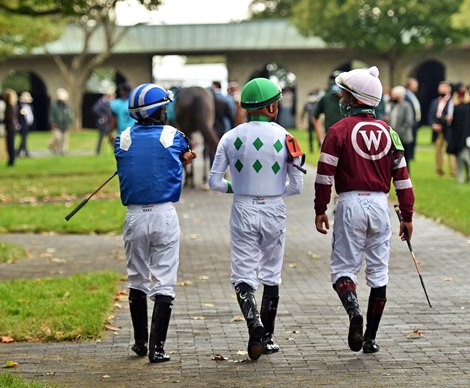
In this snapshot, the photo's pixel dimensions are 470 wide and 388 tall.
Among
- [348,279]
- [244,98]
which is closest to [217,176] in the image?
[244,98]

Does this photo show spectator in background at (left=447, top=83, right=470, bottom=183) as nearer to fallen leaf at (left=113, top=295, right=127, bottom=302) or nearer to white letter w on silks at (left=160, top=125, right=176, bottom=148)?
fallen leaf at (left=113, top=295, right=127, bottom=302)

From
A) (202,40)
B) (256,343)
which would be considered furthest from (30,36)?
(256,343)

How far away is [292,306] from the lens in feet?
31.4

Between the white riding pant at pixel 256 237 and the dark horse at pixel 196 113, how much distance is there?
13119 millimetres

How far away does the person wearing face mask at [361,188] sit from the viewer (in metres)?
7.51

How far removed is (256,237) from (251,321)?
55 cm

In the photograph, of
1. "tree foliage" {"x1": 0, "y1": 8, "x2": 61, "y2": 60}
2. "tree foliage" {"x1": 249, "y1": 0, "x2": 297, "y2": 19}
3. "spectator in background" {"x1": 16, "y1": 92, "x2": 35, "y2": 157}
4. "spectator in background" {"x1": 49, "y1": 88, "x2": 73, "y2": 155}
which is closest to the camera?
"spectator in background" {"x1": 49, "y1": 88, "x2": 73, "y2": 155}

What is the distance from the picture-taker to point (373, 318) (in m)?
7.66

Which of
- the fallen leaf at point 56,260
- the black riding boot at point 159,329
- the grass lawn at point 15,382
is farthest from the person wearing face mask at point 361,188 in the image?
the fallen leaf at point 56,260

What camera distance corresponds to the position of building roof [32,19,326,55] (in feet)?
206

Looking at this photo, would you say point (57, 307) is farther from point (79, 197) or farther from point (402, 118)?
point (402, 118)

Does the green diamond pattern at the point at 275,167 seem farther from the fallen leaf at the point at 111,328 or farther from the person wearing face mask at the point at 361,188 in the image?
the fallen leaf at the point at 111,328

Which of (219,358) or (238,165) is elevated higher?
(238,165)

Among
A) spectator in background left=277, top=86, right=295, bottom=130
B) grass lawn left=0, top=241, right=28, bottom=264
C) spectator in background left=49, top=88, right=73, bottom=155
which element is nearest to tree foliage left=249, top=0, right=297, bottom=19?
spectator in background left=277, top=86, right=295, bottom=130
